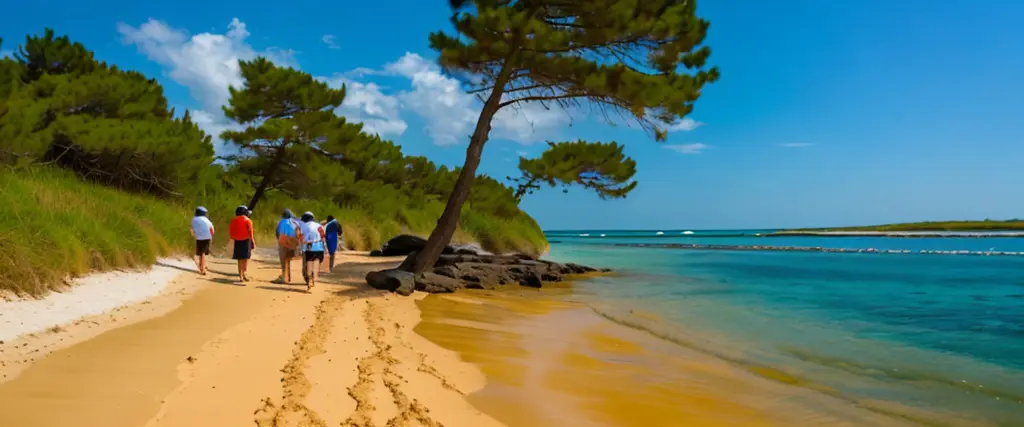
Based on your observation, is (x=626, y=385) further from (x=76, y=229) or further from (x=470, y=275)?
(x=470, y=275)

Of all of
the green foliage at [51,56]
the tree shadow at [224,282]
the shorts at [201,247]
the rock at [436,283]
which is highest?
the green foliage at [51,56]

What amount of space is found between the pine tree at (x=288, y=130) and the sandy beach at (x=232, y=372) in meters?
18.4

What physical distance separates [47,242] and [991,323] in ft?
50.0

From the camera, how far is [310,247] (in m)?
11.7

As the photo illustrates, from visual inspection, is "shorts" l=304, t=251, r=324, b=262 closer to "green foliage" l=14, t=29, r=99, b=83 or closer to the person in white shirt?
the person in white shirt

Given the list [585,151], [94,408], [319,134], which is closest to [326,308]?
[94,408]

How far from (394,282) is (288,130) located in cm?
1533

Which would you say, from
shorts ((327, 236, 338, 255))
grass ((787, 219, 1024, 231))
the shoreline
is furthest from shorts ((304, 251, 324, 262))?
grass ((787, 219, 1024, 231))

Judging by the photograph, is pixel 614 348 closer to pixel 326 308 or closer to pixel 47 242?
pixel 326 308

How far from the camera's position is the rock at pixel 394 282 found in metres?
12.1

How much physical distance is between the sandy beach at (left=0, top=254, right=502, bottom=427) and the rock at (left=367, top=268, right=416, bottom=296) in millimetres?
3440

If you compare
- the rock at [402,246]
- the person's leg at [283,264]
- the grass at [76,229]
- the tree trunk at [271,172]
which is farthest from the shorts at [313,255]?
the tree trunk at [271,172]

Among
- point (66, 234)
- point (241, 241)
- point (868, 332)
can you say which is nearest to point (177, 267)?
point (241, 241)

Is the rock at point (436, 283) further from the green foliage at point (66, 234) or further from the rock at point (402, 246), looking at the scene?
the rock at point (402, 246)
